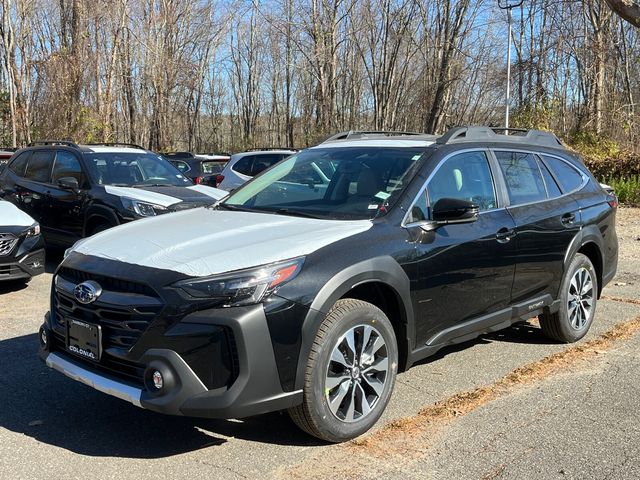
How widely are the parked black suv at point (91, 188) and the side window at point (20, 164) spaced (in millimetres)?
11

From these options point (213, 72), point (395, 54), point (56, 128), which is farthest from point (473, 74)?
point (56, 128)

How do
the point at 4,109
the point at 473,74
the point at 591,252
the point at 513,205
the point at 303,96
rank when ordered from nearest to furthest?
the point at 513,205
the point at 591,252
the point at 4,109
the point at 473,74
the point at 303,96

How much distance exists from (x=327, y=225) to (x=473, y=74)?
34.3 m

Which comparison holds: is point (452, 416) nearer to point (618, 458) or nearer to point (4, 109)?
point (618, 458)

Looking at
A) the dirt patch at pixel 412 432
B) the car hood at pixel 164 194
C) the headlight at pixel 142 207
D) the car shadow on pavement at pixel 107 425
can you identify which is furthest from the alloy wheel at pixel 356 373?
the headlight at pixel 142 207

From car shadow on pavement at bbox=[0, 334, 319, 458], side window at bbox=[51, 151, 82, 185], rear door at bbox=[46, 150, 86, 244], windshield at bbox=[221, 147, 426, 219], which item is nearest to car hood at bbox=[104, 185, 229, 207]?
rear door at bbox=[46, 150, 86, 244]

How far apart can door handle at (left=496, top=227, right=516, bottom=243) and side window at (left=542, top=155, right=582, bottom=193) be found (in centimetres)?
114

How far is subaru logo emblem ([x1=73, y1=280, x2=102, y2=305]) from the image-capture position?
3547 millimetres

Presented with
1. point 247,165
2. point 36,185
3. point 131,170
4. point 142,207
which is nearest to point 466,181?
point 142,207

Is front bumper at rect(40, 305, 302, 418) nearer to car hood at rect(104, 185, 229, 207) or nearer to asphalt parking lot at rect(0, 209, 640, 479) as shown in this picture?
asphalt parking lot at rect(0, 209, 640, 479)

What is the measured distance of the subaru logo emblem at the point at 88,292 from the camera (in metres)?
3.55

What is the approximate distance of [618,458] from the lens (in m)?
3.61

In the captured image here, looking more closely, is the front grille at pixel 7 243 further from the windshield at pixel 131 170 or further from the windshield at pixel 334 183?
the windshield at pixel 334 183

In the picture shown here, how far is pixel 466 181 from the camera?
4797 millimetres
